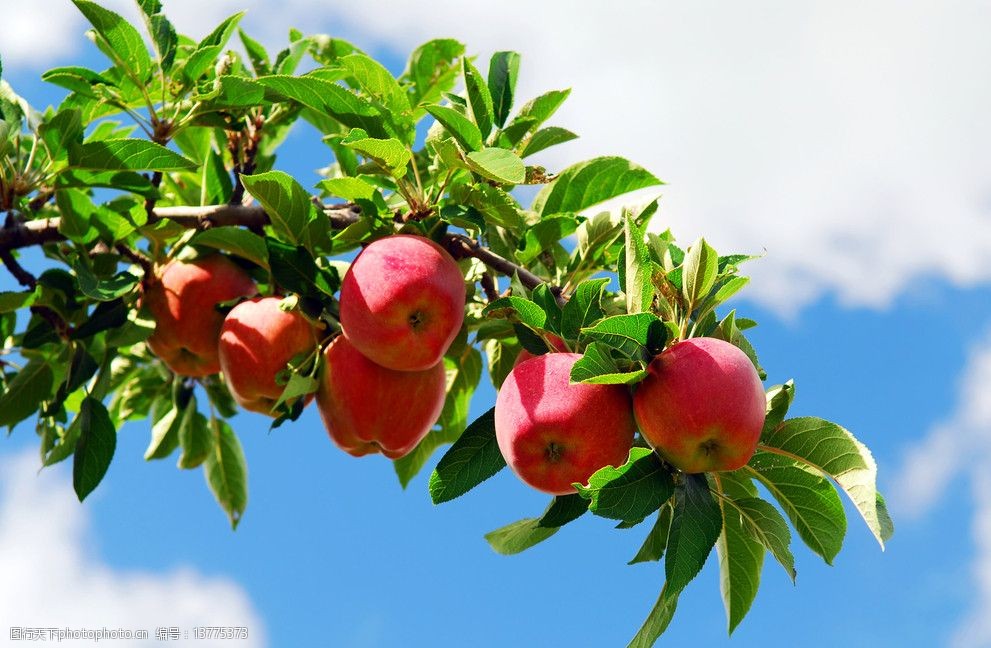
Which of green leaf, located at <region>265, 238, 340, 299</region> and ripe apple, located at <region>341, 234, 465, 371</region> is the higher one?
ripe apple, located at <region>341, 234, 465, 371</region>

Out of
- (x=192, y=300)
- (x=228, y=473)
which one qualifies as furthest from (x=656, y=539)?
(x=228, y=473)

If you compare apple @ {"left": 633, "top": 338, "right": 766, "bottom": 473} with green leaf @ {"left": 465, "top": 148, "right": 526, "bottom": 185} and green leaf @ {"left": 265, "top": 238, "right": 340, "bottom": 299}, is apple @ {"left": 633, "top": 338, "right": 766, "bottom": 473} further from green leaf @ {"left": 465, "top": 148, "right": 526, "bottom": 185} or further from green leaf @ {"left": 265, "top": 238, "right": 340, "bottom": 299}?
green leaf @ {"left": 265, "top": 238, "right": 340, "bottom": 299}

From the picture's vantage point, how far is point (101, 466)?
2.62 m

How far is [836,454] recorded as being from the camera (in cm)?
202

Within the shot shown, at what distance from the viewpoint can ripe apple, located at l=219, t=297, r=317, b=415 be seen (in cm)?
251

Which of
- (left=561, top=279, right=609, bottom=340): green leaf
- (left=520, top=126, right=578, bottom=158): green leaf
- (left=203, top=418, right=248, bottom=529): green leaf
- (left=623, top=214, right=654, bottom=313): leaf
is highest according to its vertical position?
(left=520, top=126, right=578, bottom=158): green leaf

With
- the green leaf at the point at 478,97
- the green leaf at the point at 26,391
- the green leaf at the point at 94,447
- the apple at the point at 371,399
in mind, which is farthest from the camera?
the green leaf at the point at 26,391

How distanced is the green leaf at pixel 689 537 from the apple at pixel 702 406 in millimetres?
70

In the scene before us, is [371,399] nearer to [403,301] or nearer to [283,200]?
[403,301]

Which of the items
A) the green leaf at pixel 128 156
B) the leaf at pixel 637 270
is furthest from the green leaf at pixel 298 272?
the leaf at pixel 637 270

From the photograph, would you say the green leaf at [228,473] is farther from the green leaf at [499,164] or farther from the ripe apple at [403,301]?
the green leaf at [499,164]

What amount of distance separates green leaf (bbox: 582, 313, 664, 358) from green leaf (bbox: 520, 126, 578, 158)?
63 cm

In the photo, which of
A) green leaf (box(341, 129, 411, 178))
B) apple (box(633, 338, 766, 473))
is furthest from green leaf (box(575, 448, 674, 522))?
green leaf (box(341, 129, 411, 178))

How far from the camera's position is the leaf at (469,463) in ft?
6.93
